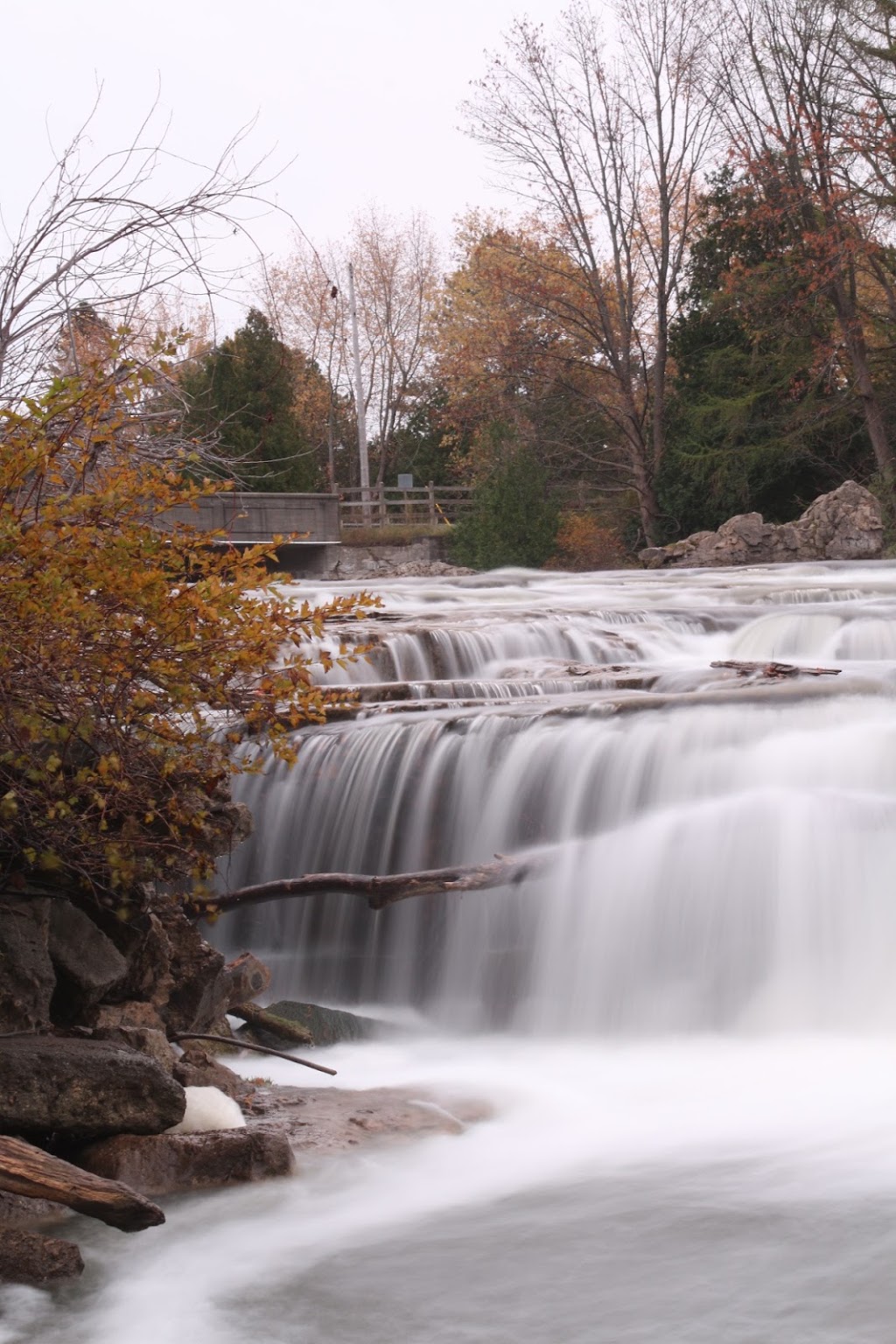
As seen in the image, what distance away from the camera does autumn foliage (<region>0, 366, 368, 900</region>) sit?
4.71 meters

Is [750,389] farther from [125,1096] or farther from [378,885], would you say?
[125,1096]

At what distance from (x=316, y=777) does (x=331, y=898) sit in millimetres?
949

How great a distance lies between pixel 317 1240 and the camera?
4.54 meters

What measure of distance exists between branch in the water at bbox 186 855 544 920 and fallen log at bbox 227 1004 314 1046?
463 millimetres

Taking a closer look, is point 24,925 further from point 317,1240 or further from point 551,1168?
point 551,1168

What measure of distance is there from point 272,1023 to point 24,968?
1852 mm

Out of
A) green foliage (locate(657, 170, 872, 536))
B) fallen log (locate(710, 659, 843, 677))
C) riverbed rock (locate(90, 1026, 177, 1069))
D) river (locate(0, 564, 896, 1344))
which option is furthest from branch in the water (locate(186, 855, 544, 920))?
green foliage (locate(657, 170, 872, 536))

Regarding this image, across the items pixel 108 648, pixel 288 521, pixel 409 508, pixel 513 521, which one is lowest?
pixel 108 648

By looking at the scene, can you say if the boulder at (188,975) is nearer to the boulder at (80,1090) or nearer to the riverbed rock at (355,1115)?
the riverbed rock at (355,1115)

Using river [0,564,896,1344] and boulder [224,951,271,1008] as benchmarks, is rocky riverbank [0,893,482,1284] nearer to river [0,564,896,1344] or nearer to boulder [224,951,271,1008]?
boulder [224,951,271,1008]

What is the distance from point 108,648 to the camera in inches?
194

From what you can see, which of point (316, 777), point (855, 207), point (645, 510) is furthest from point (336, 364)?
point (316, 777)

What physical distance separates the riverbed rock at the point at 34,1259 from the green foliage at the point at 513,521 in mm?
26060

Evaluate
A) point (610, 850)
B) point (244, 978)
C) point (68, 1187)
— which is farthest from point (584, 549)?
point (68, 1187)
